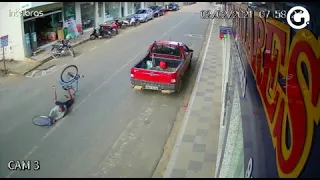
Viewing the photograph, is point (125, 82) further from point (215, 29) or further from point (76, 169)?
point (215, 29)

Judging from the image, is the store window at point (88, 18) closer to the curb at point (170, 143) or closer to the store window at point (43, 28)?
the store window at point (43, 28)

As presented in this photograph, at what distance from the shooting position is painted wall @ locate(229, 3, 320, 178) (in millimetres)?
1740

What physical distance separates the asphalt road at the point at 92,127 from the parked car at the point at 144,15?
12.5 meters

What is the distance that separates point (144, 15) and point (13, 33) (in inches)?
526

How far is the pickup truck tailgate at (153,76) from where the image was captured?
26.3 feet

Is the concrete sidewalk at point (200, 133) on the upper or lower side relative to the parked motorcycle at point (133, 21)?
lower

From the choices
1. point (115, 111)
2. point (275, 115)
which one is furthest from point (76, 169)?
point (275, 115)

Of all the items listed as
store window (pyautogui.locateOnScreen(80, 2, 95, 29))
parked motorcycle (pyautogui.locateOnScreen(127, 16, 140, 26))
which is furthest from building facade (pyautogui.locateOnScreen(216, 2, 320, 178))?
parked motorcycle (pyautogui.locateOnScreen(127, 16, 140, 26))

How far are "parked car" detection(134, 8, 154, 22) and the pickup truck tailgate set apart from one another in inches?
605

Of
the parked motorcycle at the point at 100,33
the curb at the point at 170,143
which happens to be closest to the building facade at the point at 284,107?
the curb at the point at 170,143

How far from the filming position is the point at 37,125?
6402 millimetres

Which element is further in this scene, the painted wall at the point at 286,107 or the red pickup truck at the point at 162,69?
the red pickup truck at the point at 162,69

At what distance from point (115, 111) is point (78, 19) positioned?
403 inches

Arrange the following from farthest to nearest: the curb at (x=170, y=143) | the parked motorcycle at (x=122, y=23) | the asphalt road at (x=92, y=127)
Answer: the parked motorcycle at (x=122, y=23) → the asphalt road at (x=92, y=127) → the curb at (x=170, y=143)
